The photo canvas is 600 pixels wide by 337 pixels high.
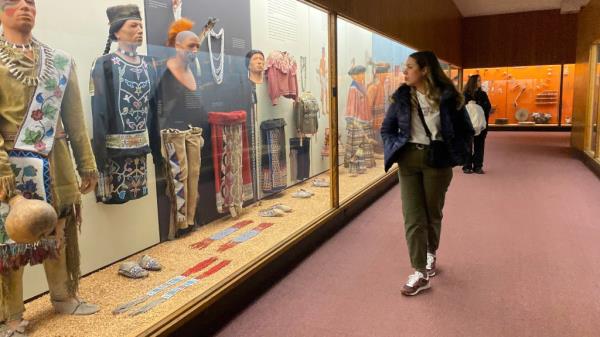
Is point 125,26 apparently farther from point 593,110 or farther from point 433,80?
point 593,110

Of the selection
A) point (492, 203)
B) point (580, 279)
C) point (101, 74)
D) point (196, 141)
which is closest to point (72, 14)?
point (101, 74)

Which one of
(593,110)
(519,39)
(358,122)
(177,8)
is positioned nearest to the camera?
(177,8)

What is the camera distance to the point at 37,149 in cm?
207

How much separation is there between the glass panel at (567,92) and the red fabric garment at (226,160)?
1314 centimetres

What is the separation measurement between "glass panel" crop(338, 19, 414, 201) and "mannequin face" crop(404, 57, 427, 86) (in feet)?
5.81

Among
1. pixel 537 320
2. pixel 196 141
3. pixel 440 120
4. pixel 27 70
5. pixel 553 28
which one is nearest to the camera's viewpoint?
pixel 27 70

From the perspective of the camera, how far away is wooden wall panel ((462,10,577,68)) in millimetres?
13523

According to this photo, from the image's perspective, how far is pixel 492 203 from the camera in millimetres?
5781

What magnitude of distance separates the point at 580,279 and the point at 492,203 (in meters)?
2.48

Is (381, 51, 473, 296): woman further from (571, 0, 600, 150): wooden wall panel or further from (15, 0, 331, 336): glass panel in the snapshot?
(571, 0, 600, 150): wooden wall panel

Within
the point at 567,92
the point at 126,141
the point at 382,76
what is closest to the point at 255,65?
the point at 126,141

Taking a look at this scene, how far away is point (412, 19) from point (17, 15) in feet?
20.3

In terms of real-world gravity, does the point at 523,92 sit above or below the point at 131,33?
below

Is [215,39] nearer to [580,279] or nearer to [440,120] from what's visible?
[440,120]
